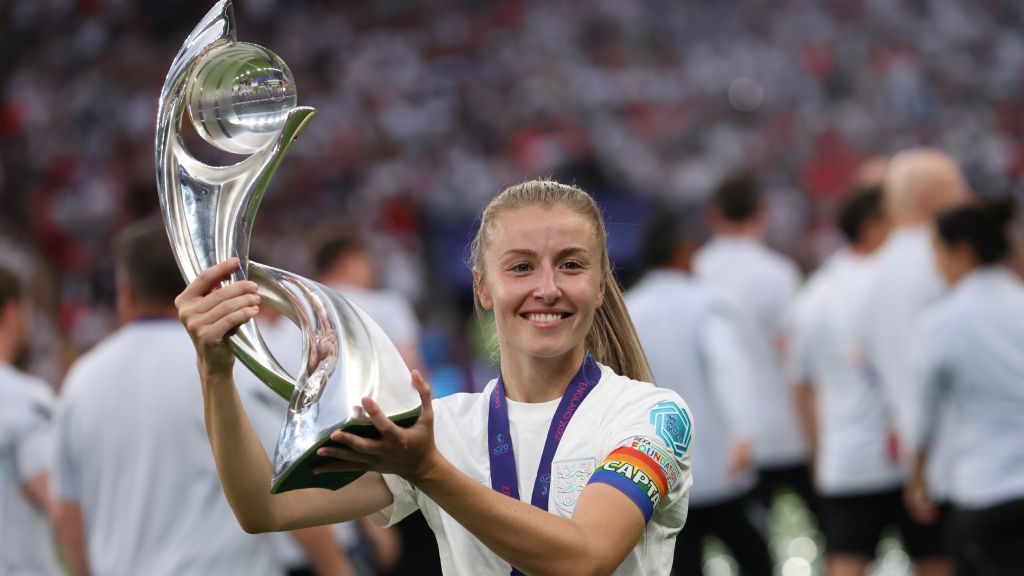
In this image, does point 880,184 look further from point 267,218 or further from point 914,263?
point 267,218

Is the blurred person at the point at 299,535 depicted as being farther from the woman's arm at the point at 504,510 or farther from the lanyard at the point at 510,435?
the woman's arm at the point at 504,510

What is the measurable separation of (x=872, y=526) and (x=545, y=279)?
4777mm

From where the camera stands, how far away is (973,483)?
5.09m

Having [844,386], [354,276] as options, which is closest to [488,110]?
[354,276]

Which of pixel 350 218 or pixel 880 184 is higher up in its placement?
pixel 350 218

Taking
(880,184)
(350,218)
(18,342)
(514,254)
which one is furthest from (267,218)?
(514,254)

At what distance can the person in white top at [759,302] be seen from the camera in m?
7.44

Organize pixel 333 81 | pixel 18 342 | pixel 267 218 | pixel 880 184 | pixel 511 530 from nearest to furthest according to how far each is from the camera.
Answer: pixel 511 530 → pixel 18 342 → pixel 880 184 → pixel 267 218 → pixel 333 81

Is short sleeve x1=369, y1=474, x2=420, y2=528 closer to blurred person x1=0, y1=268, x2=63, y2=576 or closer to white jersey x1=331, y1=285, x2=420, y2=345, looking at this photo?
blurred person x1=0, y1=268, x2=63, y2=576

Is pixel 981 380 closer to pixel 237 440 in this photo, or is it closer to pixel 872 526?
pixel 872 526

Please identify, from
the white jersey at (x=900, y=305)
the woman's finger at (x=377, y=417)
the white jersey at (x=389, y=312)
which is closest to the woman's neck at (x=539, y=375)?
the woman's finger at (x=377, y=417)

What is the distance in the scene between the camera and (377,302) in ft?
21.6

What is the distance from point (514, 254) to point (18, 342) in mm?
2839

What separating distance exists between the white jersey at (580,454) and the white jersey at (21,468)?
2.20 m
